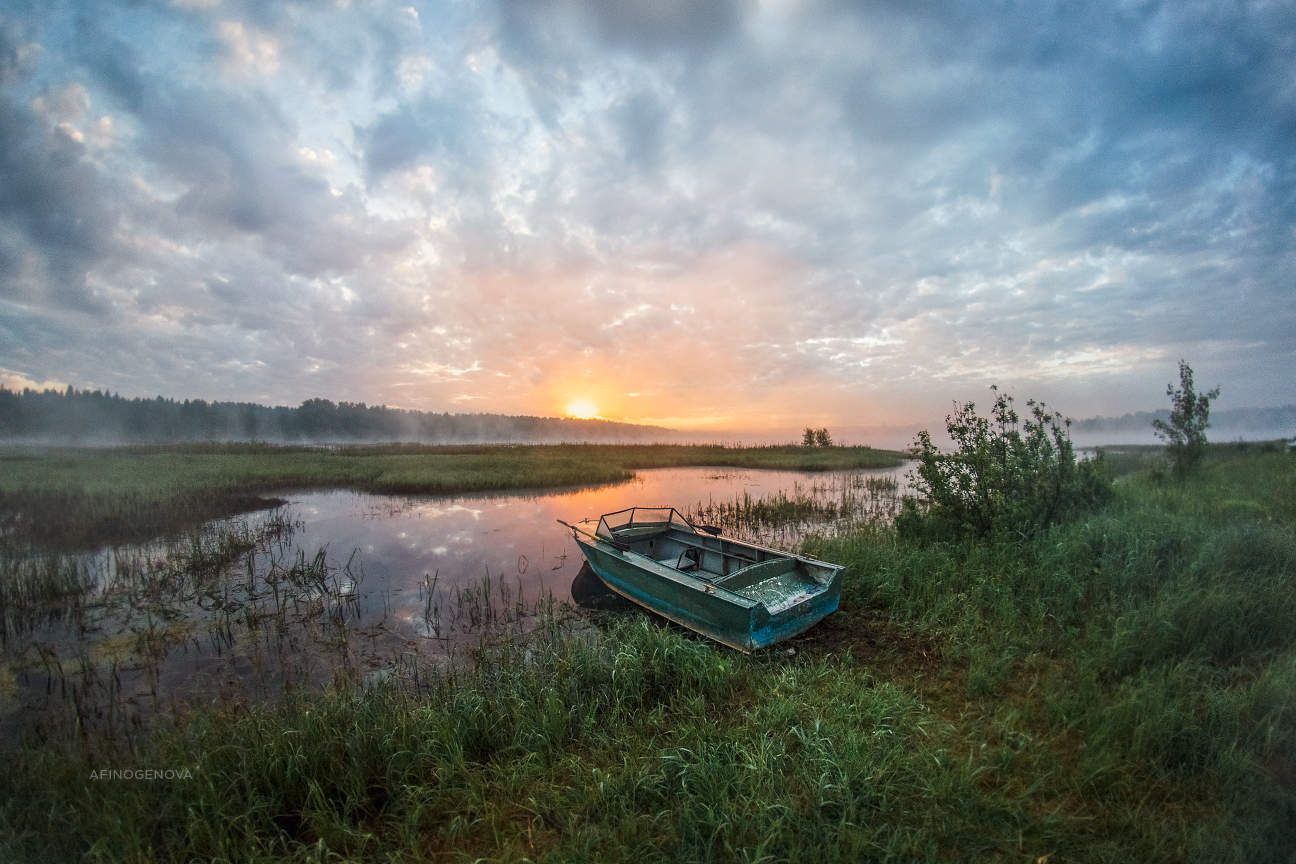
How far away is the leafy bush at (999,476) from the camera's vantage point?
30.1 feet

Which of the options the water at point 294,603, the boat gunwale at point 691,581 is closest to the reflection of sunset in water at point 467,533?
the water at point 294,603

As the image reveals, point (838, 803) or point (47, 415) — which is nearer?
point (838, 803)

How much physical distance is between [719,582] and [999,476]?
21.0ft

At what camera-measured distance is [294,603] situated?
8.86m

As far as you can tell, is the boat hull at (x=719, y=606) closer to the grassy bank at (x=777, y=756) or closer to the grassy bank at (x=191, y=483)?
the grassy bank at (x=777, y=756)

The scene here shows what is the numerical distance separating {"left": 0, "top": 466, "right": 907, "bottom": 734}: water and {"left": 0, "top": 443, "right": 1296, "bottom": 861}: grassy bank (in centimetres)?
154

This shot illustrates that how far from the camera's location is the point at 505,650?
5.98m

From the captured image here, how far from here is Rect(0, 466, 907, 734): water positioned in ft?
20.1

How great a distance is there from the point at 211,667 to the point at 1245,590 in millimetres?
13126

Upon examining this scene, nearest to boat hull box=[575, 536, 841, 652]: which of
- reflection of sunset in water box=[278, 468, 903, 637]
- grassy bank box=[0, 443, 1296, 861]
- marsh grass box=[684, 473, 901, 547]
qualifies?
grassy bank box=[0, 443, 1296, 861]

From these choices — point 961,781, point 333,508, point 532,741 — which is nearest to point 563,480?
point 333,508

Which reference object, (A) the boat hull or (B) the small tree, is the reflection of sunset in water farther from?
(B) the small tree

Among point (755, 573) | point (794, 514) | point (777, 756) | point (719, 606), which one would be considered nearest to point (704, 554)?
point (755, 573)

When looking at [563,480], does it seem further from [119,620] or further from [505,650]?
[505,650]
